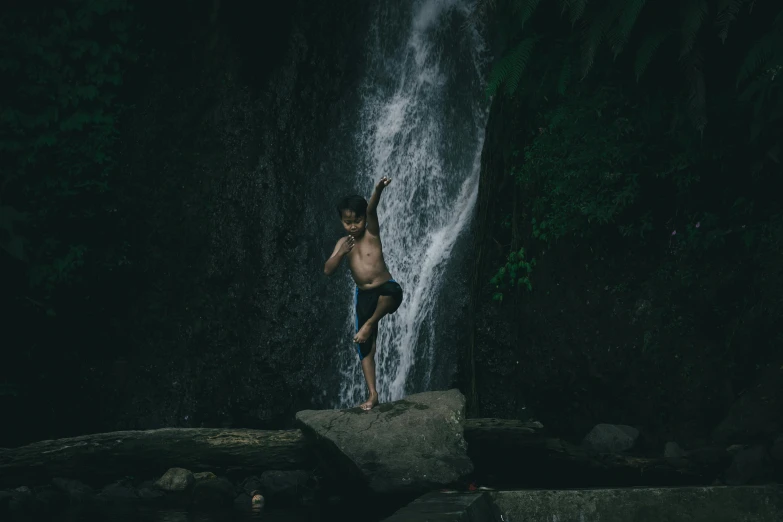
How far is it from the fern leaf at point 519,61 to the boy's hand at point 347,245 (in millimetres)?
2511

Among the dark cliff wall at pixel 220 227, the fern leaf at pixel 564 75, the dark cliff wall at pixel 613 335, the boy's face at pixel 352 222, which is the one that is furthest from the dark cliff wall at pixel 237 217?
the boy's face at pixel 352 222

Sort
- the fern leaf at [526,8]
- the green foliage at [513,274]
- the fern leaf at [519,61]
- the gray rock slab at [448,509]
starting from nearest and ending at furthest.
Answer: the gray rock slab at [448,509], the fern leaf at [526,8], the fern leaf at [519,61], the green foliage at [513,274]

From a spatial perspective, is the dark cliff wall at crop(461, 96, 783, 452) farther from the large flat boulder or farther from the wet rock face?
the wet rock face

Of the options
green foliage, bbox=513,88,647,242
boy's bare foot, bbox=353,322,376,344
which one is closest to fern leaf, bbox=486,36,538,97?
green foliage, bbox=513,88,647,242

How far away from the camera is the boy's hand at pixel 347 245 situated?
6828mm

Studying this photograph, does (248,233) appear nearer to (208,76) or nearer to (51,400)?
(208,76)

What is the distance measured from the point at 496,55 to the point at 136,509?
698 centimetres

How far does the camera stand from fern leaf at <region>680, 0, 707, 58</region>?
7121 mm

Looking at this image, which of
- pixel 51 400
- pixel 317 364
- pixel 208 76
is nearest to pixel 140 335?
pixel 51 400

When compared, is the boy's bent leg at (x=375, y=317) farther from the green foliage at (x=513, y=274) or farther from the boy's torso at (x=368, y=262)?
the green foliage at (x=513, y=274)

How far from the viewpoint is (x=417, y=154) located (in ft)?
37.9

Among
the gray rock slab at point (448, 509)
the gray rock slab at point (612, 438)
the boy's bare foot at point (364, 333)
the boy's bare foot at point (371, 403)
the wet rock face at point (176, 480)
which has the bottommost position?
the wet rock face at point (176, 480)

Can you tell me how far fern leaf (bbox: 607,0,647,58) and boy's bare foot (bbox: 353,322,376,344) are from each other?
10.6 feet

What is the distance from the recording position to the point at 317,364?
11531 millimetres
